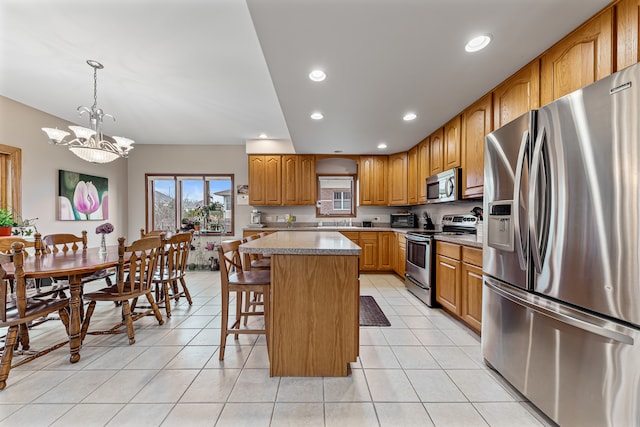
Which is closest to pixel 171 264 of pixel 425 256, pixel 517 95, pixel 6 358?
pixel 6 358

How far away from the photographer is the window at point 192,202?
18.2 ft

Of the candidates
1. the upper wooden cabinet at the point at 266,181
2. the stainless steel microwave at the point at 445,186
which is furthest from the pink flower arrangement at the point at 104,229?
the stainless steel microwave at the point at 445,186

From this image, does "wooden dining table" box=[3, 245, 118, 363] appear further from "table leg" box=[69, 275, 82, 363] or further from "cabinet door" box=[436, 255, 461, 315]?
"cabinet door" box=[436, 255, 461, 315]

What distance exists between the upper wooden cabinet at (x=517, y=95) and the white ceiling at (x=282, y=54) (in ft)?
0.31

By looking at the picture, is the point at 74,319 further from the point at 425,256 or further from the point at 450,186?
the point at 450,186

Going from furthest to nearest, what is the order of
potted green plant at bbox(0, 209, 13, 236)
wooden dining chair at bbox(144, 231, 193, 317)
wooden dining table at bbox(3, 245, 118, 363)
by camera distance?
1. potted green plant at bbox(0, 209, 13, 236)
2. wooden dining chair at bbox(144, 231, 193, 317)
3. wooden dining table at bbox(3, 245, 118, 363)

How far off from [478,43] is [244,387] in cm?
277

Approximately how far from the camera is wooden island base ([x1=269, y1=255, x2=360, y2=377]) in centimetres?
173

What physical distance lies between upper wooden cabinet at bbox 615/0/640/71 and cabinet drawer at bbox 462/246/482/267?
56.0 inches

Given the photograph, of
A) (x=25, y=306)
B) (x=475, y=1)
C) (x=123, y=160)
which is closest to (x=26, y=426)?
(x=25, y=306)

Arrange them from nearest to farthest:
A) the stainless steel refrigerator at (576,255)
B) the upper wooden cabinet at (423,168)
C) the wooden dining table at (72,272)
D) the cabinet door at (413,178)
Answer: the stainless steel refrigerator at (576,255)
the wooden dining table at (72,272)
the upper wooden cabinet at (423,168)
the cabinet door at (413,178)

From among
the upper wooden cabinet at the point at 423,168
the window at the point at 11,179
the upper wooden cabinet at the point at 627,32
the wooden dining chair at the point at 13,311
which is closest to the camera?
the upper wooden cabinet at the point at 627,32

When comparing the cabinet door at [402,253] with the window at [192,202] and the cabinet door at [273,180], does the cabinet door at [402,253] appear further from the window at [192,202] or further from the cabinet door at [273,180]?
the window at [192,202]

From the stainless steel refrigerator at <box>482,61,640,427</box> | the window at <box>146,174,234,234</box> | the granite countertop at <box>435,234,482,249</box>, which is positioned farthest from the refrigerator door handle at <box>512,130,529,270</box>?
the window at <box>146,174,234,234</box>
